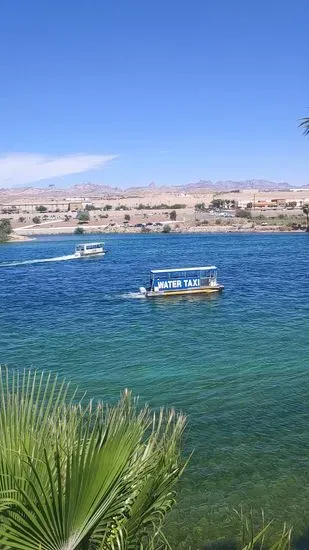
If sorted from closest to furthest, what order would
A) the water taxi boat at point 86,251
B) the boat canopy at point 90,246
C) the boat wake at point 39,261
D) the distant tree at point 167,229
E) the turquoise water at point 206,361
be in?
the turquoise water at point 206,361 < the boat wake at point 39,261 < the water taxi boat at point 86,251 < the boat canopy at point 90,246 < the distant tree at point 167,229

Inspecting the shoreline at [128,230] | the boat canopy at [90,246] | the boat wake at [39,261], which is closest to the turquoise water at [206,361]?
the boat wake at [39,261]

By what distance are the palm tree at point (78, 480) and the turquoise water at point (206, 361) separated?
20.5ft

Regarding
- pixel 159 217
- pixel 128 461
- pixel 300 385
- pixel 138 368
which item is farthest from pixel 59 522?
pixel 159 217

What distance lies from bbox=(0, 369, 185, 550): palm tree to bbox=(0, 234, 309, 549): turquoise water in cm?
624

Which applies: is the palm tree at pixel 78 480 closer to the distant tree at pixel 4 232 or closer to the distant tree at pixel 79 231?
the distant tree at pixel 4 232

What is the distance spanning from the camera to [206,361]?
67.6 ft

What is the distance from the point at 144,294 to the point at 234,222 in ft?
275

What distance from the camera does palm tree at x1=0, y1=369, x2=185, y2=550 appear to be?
288 centimetres

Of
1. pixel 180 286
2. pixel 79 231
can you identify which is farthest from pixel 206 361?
pixel 79 231

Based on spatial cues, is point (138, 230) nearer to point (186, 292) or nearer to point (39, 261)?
point (39, 261)

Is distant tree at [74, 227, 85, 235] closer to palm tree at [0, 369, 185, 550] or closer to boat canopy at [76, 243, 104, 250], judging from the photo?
boat canopy at [76, 243, 104, 250]

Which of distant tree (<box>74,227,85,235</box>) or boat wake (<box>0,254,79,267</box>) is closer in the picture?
boat wake (<box>0,254,79,267</box>)

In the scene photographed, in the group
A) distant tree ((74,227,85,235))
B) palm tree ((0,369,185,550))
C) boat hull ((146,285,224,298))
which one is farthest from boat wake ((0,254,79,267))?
palm tree ((0,369,185,550))

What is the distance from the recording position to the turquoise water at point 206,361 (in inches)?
421
